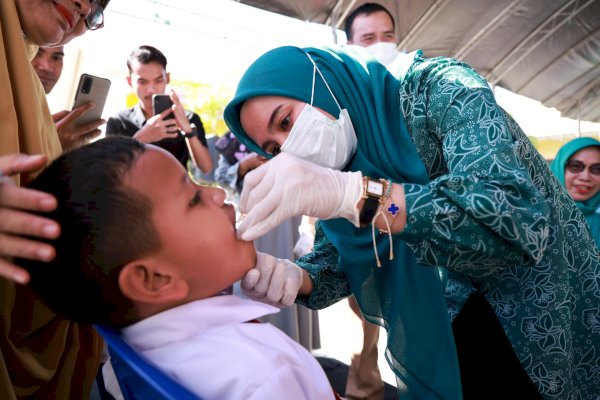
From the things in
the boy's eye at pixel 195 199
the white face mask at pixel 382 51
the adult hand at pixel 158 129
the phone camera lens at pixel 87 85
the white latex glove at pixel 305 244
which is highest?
the white face mask at pixel 382 51

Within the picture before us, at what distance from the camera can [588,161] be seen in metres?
3.49

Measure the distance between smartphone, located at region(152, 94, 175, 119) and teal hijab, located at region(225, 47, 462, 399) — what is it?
154cm

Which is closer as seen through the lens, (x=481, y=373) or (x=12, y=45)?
(x=12, y=45)

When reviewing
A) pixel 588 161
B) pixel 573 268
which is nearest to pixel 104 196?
pixel 573 268

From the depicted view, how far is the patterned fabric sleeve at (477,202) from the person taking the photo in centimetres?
102

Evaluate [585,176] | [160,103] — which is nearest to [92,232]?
[160,103]

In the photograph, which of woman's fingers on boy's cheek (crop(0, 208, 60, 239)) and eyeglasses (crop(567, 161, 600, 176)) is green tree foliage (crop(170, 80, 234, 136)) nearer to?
eyeglasses (crop(567, 161, 600, 176))

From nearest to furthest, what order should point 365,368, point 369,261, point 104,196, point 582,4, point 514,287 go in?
point 104,196 < point 514,287 < point 369,261 < point 365,368 < point 582,4

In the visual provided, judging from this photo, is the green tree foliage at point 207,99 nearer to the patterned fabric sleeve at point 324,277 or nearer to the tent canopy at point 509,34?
the tent canopy at point 509,34

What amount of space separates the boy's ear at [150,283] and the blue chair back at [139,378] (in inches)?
4.5

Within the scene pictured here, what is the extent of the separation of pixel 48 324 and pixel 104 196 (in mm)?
438

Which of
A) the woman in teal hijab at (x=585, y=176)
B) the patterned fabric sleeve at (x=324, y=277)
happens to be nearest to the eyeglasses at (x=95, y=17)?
the patterned fabric sleeve at (x=324, y=277)

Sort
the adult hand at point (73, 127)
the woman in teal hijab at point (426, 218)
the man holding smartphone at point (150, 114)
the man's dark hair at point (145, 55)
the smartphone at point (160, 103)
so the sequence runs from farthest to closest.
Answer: the man's dark hair at point (145, 55), the man holding smartphone at point (150, 114), the smartphone at point (160, 103), the adult hand at point (73, 127), the woman in teal hijab at point (426, 218)

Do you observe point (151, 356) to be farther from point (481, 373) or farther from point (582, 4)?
point (582, 4)
